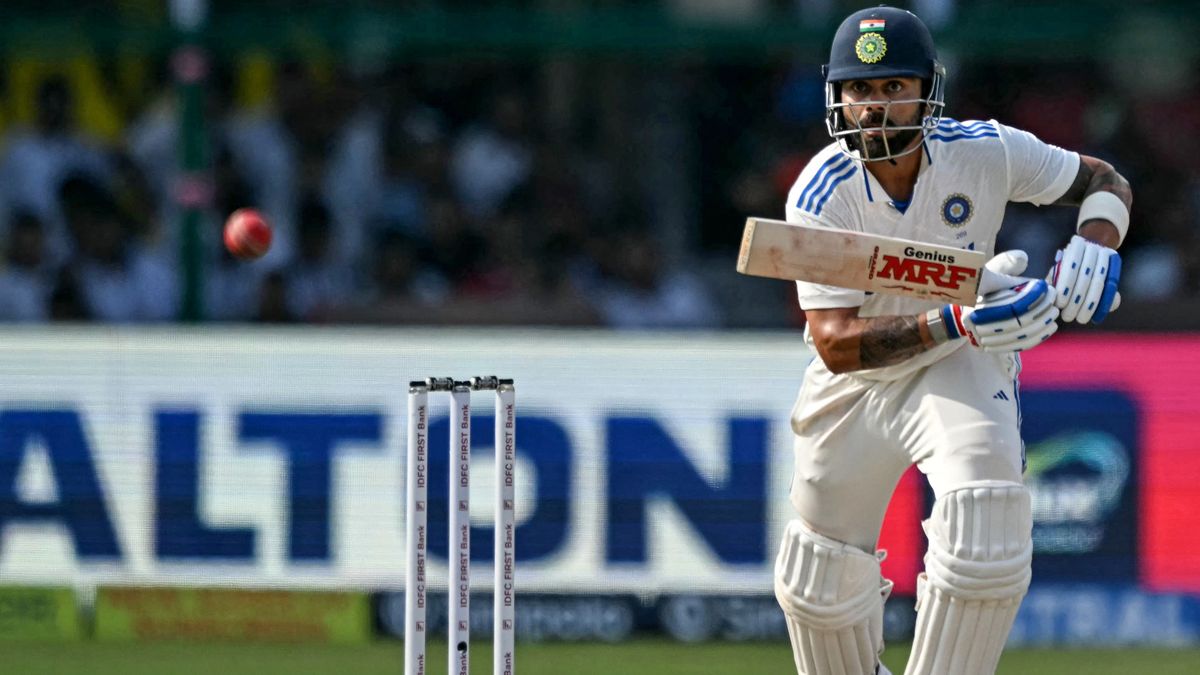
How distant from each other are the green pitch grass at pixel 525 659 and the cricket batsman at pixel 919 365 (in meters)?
1.88

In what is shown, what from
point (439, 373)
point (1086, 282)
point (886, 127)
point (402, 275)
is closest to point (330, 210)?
point (402, 275)

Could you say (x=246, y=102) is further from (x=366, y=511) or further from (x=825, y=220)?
(x=825, y=220)

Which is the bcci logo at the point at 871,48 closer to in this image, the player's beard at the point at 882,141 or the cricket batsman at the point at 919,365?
the cricket batsman at the point at 919,365

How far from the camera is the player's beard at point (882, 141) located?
4328 mm

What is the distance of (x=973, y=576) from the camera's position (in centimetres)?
421

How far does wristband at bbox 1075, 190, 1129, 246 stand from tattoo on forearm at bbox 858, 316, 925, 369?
19.6 inches

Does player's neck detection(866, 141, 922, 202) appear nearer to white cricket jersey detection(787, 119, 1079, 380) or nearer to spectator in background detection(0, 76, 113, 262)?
white cricket jersey detection(787, 119, 1079, 380)

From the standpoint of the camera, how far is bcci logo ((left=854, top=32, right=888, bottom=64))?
433 cm

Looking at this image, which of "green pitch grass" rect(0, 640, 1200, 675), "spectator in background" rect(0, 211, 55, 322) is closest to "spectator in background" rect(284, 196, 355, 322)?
"spectator in background" rect(0, 211, 55, 322)

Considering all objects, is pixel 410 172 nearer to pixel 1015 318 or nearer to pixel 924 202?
pixel 924 202

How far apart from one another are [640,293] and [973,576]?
4.64m

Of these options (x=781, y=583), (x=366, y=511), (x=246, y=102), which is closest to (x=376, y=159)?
(x=246, y=102)

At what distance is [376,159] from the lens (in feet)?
30.7

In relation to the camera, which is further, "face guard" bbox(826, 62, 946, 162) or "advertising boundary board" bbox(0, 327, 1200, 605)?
"advertising boundary board" bbox(0, 327, 1200, 605)
